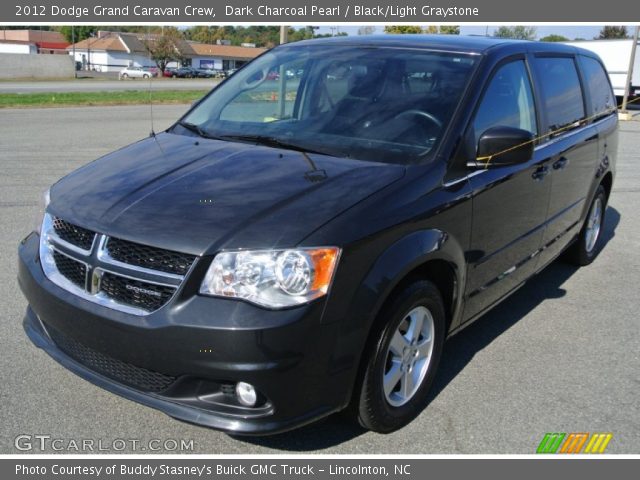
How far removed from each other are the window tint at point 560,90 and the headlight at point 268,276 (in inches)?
103

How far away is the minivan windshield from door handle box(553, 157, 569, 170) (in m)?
1.11

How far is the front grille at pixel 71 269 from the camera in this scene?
2.90m

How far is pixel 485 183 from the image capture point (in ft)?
11.7

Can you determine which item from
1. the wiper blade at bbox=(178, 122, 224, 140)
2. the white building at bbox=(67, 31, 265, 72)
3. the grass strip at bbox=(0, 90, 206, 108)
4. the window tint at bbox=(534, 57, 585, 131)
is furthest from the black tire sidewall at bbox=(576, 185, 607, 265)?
the white building at bbox=(67, 31, 265, 72)

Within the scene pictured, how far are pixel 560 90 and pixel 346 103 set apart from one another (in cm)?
188

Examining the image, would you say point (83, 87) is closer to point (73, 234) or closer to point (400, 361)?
point (73, 234)

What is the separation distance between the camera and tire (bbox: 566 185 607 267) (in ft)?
19.2

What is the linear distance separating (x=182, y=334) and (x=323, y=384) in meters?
0.62

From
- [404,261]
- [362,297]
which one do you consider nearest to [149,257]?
[362,297]

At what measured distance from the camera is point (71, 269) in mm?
2988

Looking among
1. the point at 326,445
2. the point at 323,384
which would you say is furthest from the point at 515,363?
the point at 323,384

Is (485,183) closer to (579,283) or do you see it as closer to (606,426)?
(606,426)

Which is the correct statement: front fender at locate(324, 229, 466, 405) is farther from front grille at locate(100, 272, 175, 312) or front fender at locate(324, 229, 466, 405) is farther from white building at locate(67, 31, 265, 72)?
white building at locate(67, 31, 265, 72)

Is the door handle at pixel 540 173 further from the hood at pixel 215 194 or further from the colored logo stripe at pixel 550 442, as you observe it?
the colored logo stripe at pixel 550 442
